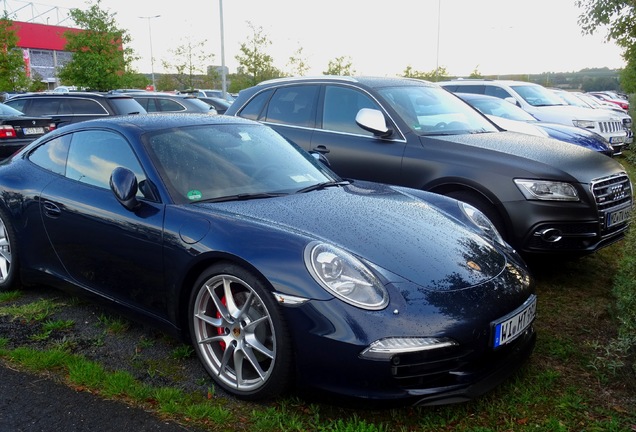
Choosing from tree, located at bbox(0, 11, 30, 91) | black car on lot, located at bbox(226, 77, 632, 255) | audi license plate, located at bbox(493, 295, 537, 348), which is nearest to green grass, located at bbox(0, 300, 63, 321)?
black car on lot, located at bbox(226, 77, 632, 255)

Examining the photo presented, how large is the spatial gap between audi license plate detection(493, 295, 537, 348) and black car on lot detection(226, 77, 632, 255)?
1595 millimetres

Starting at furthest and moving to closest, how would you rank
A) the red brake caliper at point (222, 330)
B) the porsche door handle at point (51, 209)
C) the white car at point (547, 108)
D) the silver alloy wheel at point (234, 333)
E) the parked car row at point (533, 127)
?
1. the white car at point (547, 108)
2. the parked car row at point (533, 127)
3. the porsche door handle at point (51, 209)
4. the red brake caliper at point (222, 330)
5. the silver alloy wheel at point (234, 333)

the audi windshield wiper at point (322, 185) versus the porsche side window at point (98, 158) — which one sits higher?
the porsche side window at point (98, 158)

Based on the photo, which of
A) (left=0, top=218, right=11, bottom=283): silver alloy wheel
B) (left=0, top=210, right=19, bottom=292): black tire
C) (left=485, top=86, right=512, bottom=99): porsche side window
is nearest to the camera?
(left=0, top=210, right=19, bottom=292): black tire

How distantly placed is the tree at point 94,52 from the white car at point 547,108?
53.5ft

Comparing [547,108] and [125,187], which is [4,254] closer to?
[125,187]

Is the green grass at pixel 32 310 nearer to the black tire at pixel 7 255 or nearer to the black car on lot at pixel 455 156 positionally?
the black tire at pixel 7 255

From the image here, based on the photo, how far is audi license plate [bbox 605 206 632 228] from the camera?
475cm

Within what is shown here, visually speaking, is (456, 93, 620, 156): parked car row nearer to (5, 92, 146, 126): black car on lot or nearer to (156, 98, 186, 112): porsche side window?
(5, 92, 146, 126): black car on lot

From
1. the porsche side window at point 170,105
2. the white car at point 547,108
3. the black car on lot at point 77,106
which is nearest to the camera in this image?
the black car on lot at point 77,106

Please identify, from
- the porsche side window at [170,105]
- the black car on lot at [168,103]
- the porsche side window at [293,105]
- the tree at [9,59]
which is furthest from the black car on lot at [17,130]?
the tree at [9,59]

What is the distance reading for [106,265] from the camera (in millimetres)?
3635

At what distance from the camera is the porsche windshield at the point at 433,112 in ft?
18.2

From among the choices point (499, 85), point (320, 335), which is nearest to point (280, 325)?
point (320, 335)
